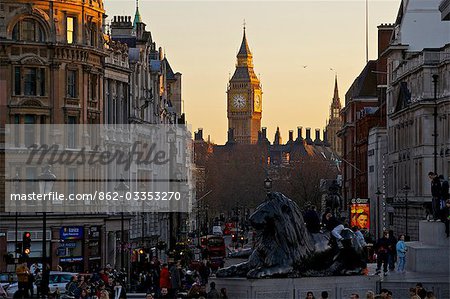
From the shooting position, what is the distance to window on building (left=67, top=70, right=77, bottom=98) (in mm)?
81312

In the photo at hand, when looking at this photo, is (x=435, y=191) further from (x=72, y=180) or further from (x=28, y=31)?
(x=72, y=180)

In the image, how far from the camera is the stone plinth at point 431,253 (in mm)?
41781

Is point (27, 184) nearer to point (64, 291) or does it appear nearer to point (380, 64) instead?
point (64, 291)

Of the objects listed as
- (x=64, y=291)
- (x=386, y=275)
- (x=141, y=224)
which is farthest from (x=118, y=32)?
(x=386, y=275)

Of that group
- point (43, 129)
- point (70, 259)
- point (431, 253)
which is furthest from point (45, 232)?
point (70, 259)

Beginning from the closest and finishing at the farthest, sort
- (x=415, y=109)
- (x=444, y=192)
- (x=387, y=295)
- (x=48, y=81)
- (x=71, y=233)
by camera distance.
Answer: (x=387, y=295) → (x=444, y=192) → (x=71, y=233) → (x=48, y=81) → (x=415, y=109)

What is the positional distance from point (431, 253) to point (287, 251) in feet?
24.0

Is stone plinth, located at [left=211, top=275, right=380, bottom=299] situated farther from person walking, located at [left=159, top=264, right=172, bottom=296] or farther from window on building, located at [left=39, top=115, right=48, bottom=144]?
window on building, located at [left=39, top=115, right=48, bottom=144]

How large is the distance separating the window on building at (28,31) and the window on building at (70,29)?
75.6 inches

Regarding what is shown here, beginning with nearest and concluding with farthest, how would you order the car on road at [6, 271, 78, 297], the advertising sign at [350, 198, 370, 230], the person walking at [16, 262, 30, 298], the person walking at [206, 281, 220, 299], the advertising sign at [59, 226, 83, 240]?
the person walking at [206, 281, 220, 299] → the person walking at [16, 262, 30, 298] → the car on road at [6, 271, 78, 297] → the advertising sign at [59, 226, 83, 240] → the advertising sign at [350, 198, 370, 230]

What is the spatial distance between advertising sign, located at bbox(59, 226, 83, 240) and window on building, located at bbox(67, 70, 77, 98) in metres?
7.15

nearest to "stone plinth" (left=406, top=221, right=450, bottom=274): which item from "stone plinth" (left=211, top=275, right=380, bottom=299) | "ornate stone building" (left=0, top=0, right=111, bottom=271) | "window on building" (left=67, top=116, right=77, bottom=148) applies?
"stone plinth" (left=211, top=275, right=380, bottom=299)

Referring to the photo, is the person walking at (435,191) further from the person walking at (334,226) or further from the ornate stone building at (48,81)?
the ornate stone building at (48,81)

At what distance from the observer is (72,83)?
81688mm
